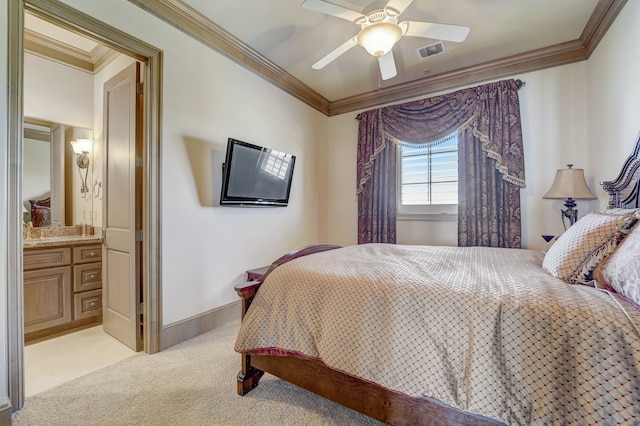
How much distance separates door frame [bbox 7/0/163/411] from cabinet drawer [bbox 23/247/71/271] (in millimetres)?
1086

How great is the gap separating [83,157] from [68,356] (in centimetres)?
217

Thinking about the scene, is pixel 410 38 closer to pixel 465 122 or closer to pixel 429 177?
pixel 465 122

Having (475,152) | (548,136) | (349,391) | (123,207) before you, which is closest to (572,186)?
(548,136)

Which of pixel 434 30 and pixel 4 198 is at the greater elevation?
pixel 434 30

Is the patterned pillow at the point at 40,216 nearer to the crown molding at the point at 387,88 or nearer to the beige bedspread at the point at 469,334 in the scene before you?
the crown molding at the point at 387,88

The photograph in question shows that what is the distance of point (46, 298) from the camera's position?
255 centimetres

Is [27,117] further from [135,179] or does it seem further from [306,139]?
[306,139]

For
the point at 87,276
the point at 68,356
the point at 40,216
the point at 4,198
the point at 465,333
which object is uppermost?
the point at 4,198

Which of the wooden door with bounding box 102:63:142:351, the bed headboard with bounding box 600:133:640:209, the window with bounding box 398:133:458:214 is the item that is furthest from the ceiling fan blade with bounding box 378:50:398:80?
the wooden door with bounding box 102:63:142:351

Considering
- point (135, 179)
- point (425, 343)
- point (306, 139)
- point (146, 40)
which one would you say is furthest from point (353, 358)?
point (306, 139)

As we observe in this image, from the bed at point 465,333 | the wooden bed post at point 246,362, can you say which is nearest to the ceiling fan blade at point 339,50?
the bed at point 465,333

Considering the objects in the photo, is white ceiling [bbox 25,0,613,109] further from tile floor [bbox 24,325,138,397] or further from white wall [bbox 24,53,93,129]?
tile floor [bbox 24,325,138,397]

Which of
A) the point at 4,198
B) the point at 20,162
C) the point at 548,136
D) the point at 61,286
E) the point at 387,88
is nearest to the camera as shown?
the point at 4,198

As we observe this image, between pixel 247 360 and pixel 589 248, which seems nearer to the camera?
pixel 589 248
